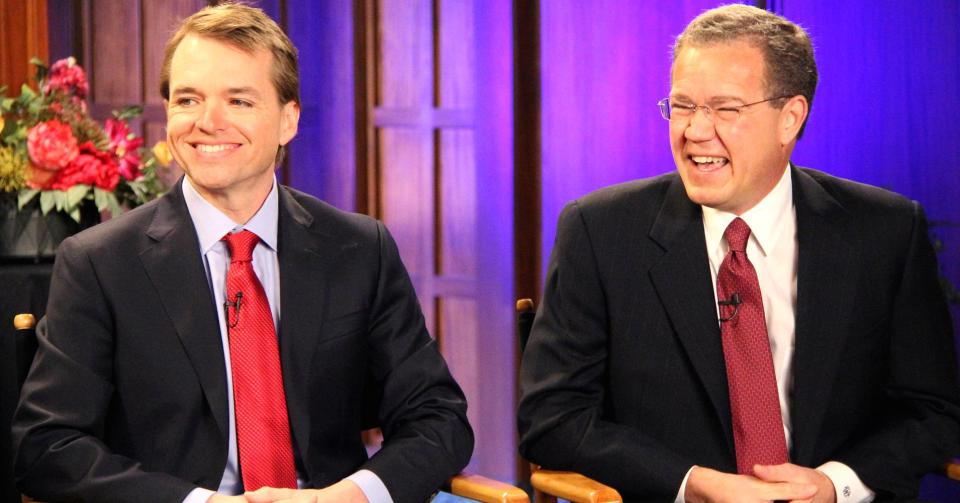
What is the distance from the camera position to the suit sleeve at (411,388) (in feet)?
7.38

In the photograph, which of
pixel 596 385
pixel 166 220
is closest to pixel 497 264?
pixel 596 385

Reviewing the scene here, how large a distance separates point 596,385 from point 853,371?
0.53 meters

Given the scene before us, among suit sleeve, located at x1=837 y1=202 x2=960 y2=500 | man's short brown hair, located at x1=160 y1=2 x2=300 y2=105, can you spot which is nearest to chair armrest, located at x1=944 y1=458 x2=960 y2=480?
suit sleeve, located at x1=837 y1=202 x2=960 y2=500

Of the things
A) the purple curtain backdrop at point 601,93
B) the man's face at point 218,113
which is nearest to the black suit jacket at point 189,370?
the man's face at point 218,113

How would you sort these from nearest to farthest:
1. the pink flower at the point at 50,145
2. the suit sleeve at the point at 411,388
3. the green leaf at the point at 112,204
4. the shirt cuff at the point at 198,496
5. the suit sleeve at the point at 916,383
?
the shirt cuff at the point at 198,496, the suit sleeve at the point at 411,388, the suit sleeve at the point at 916,383, the pink flower at the point at 50,145, the green leaf at the point at 112,204

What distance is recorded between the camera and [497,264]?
15.3 ft

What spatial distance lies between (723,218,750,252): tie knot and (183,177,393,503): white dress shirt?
86 cm

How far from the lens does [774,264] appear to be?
2.42 meters

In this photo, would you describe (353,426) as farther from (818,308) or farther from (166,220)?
(818,308)

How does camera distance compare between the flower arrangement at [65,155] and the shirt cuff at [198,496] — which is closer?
the shirt cuff at [198,496]

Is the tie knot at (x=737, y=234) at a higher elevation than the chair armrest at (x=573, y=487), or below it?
higher

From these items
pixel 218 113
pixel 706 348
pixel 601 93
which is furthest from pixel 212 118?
pixel 601 93

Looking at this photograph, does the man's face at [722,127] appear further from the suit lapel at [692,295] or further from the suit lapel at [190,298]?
the suit lapel at [190,298]

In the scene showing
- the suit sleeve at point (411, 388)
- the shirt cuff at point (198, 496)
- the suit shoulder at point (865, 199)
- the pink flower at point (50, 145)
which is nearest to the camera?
the shirt cuff at point (198, 496)
